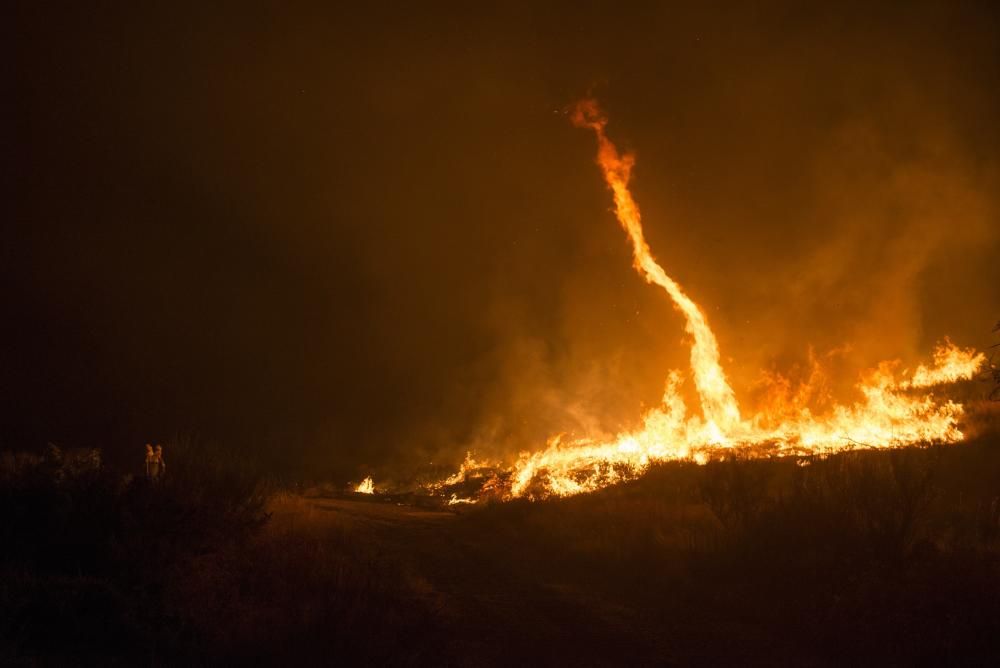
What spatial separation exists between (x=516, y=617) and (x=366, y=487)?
2723 cm

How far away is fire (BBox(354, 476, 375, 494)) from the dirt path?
20.2 m

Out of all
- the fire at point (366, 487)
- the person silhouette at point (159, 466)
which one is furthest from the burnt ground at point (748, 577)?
the fire at point (366, 487)

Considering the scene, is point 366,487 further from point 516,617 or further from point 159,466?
point 516,617

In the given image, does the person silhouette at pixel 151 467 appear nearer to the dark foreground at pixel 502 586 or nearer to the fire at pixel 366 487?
the dark foreground at pixel 502 586

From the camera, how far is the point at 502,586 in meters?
10.7

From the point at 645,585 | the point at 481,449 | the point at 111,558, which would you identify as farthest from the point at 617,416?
the point at 111,558

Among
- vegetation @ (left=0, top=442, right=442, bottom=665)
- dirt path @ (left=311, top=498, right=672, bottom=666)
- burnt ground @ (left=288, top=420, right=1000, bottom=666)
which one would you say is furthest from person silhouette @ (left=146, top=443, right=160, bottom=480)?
dirt path @ (left=311, top=498, right=672, bottom=666)

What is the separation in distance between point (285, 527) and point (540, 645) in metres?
5.79

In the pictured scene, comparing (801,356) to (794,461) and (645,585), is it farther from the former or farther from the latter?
(645,585)

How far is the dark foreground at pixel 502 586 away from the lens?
6281 mm

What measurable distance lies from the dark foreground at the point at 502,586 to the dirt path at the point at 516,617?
45mm

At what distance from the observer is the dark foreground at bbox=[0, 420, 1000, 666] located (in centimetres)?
628

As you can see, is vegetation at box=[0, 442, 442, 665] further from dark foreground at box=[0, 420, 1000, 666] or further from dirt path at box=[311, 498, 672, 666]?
dirt path at box=[311, 498, 672, 666]

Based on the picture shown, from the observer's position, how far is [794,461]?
57.9 ft
